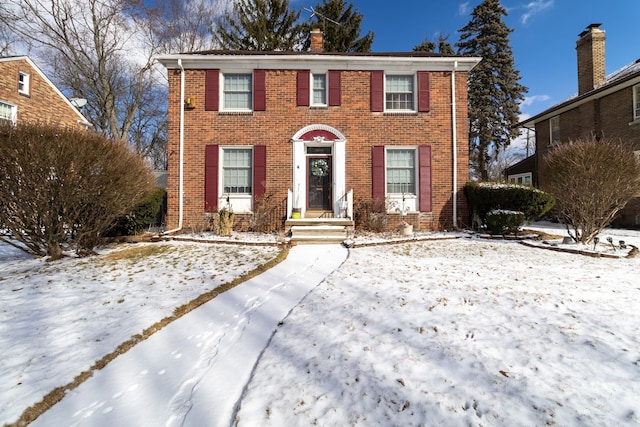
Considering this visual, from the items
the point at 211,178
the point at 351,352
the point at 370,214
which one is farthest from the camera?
the point at 211,178

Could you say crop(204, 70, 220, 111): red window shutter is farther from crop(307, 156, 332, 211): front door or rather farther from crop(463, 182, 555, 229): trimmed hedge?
crop(463, 182, 555, 229): trimmed hedge

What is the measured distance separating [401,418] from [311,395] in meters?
0.57

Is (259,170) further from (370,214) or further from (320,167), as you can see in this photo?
(370,214)

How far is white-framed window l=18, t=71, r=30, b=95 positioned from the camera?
14.3 metres

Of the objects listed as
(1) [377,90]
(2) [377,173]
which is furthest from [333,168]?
(1) [377,90]

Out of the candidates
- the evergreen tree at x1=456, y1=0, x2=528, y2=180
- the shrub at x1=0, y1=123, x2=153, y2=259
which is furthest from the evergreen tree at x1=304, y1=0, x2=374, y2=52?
the shrub at x1=0, y1=123, x2=153, y2=259

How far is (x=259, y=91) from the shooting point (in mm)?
9453

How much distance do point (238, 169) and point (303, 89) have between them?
133 inches

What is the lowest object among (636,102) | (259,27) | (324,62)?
(636,102)

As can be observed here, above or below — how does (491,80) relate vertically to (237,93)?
above

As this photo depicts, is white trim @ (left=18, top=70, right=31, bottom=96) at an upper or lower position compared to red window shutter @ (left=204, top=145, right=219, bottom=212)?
upper

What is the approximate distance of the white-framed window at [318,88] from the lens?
382 inches

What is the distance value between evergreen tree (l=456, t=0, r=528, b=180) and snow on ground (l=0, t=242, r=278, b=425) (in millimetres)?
20912

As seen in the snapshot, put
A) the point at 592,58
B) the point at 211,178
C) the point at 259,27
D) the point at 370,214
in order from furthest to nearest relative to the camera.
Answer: the point at 259,27 → the point at 592,58 → the point at 211,178 → the point at 370,214
